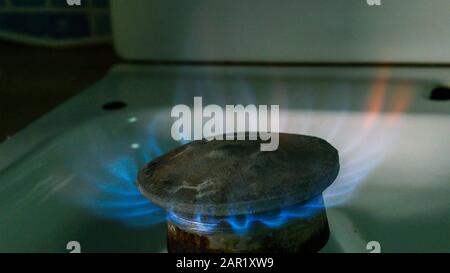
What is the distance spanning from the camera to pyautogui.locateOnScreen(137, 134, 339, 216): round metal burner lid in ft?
1.31

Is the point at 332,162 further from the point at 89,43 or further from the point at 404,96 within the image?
the point at 89,43

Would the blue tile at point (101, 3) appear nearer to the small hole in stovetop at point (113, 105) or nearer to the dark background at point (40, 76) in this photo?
the dark background at point (40, 76)

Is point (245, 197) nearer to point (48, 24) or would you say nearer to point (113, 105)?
point (113, 105)

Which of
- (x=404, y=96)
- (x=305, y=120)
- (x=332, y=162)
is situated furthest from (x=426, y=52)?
(x=332, y=162)

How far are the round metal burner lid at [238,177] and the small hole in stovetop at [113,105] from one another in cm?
18

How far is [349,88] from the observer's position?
66 cm

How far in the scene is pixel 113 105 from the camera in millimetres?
646

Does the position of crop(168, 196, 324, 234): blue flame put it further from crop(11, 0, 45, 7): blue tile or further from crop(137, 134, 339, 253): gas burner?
crop(11, 0, 45, 7): blue tile

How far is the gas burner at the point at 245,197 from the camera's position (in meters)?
0.40

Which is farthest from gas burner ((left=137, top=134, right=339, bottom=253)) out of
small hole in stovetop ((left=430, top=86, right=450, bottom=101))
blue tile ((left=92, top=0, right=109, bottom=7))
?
blue tile ((left=92, top=0, right=109, bottom=7))

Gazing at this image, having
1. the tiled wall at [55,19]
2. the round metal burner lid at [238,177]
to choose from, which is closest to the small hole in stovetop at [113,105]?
the round metal burner lid at [238,177]

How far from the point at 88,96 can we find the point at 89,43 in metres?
0.26

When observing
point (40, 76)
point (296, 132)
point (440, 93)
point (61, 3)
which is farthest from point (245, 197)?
point (61, 3)

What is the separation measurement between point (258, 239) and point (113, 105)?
0.99ft
